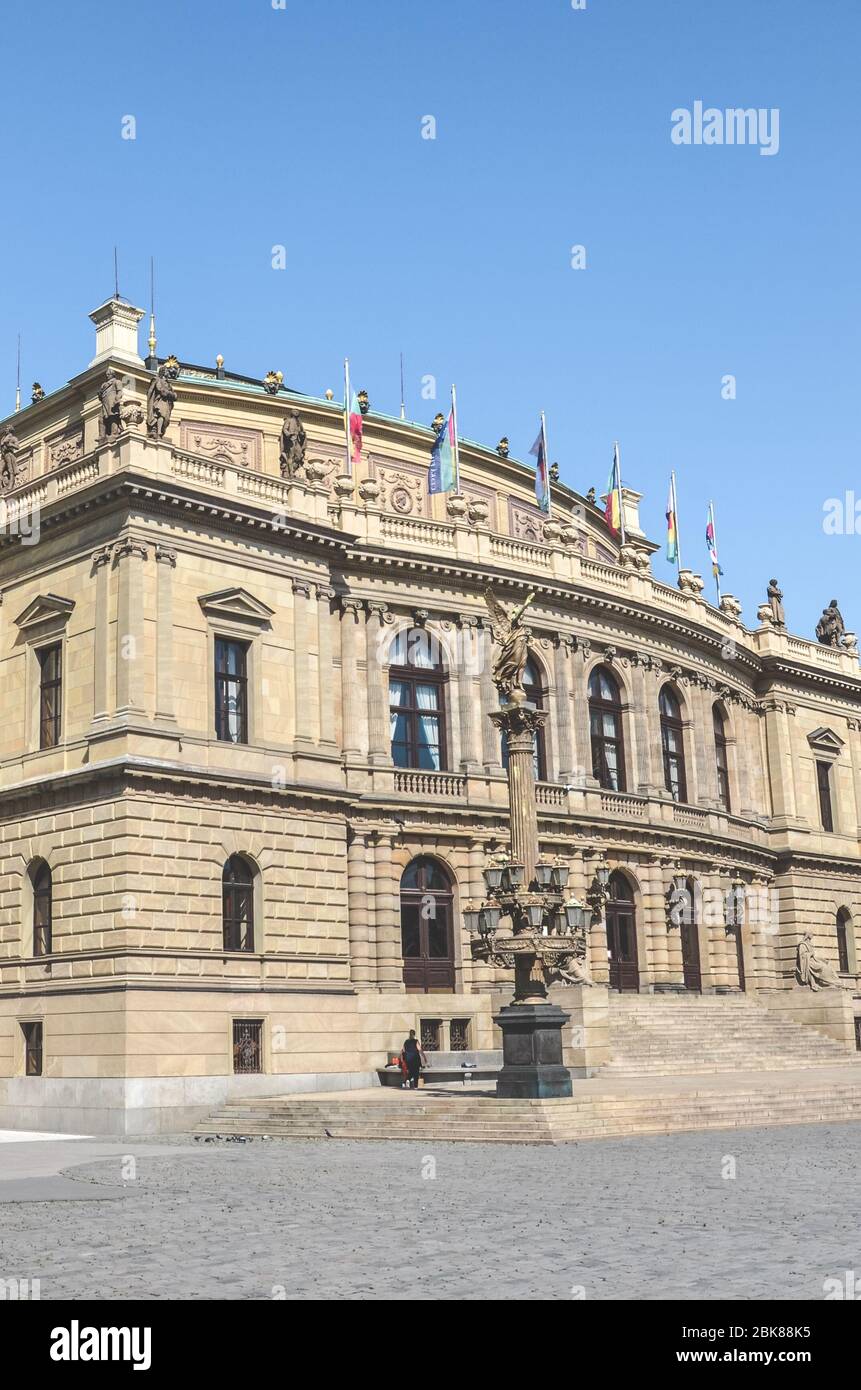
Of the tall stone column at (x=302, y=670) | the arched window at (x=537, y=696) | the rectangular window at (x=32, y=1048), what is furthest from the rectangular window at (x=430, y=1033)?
the rectangular window at (x=32, y=1048)

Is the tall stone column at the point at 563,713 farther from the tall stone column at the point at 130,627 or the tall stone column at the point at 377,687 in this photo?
the tall stone column at the point at 130,627

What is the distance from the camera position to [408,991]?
149ft

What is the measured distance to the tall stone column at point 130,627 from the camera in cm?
3788

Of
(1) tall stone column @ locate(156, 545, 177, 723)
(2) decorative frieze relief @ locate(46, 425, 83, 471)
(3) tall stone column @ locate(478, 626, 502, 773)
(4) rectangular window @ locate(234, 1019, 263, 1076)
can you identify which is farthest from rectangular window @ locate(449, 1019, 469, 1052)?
(2) decorative frieze relief @ locate(46, 425, 83, 471)

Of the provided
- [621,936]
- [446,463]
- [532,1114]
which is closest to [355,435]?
[446,463]

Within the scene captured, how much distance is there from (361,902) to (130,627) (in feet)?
37.1

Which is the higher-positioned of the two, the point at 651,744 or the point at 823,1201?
the point at 651,744

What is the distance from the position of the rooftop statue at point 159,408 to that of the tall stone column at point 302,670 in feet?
19.0

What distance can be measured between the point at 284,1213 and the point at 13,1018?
76.5ft

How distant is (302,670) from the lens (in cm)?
4281
